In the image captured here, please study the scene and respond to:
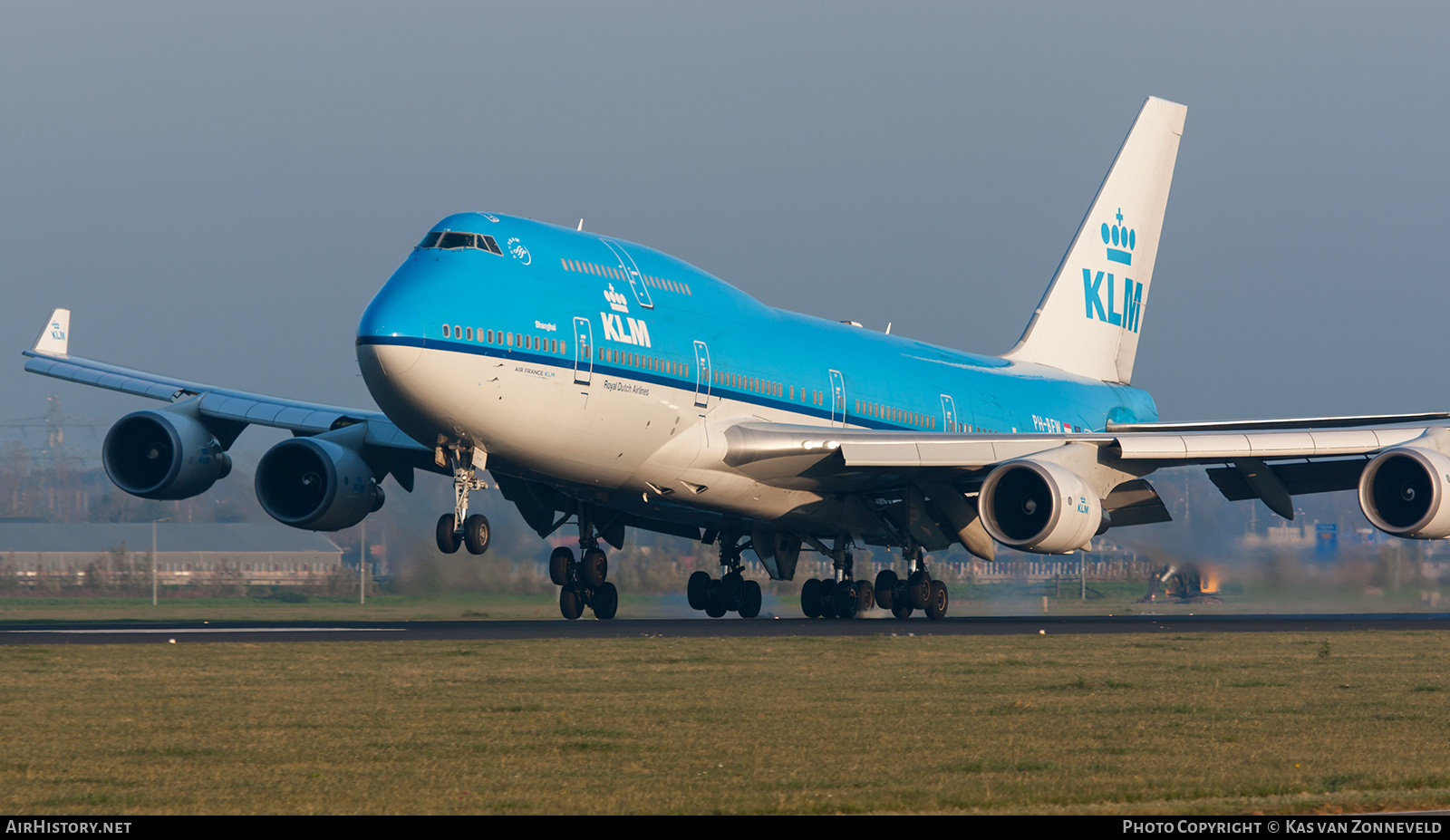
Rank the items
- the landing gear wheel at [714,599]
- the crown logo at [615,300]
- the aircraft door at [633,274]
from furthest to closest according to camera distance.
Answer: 1. the landing gear wheel at [714,599]
2. the aircraft door at [633,274]
3. the crown logo at [615,300]

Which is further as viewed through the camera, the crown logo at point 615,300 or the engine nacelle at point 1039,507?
the engine nacelle at point 1039,507

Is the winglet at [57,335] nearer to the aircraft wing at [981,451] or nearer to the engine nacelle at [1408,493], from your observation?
the aircraft wing at [981,451]

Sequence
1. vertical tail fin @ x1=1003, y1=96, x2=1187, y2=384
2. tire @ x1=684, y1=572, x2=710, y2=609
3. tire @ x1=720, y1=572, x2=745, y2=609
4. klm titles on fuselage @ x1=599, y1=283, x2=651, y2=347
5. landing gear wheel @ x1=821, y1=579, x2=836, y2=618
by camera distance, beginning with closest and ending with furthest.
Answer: klm titles on fuselage @ x1=599, y1=283, x2=651, y2=347 → landing gear wheel @ x1=821, y1=579, x2=836, y2=618 → tire @ x1=720, y1=572, x2=745, y2=609 → tire @ x1=684, y1=572, x2=710, y2=609 → vertical tail fin @ x1=1003, y1=96, x2=1187, y2=384

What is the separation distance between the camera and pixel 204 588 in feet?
167

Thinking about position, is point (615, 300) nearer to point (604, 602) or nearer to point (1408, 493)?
point (604, 602)

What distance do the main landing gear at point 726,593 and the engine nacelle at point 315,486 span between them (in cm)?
792

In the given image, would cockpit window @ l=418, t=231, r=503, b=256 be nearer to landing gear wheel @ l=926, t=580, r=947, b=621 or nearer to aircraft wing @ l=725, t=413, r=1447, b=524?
aircraft wing @ l=725, t=413, r=1447, b=524

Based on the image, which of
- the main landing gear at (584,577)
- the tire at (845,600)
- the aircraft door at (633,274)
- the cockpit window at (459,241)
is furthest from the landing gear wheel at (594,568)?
the cockpit window at (459,241)

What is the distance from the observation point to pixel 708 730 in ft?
45.4

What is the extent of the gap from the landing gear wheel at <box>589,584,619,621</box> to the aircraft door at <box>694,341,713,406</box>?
226 inches

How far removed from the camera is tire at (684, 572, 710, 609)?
36.6 m

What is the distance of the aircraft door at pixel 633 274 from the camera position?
28812mm

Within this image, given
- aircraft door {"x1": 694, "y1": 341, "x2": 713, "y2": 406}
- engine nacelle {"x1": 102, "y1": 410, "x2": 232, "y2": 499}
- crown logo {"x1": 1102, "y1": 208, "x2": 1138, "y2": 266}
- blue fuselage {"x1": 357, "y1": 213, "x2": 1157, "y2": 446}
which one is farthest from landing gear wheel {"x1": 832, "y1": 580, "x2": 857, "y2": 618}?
crown logo {"x1": 1102, "y1": 208, "x2": 1138, "y2": 266}
